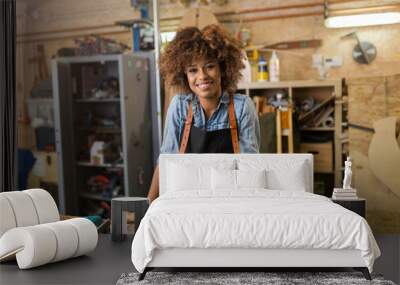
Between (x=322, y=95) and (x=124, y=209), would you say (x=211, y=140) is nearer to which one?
(x=124, y=209)

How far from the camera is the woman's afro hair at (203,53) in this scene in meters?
4.32

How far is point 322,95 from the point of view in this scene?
18.6 ft

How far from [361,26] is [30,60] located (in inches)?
163

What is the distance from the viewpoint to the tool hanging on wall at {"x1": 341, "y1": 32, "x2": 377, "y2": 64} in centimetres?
545

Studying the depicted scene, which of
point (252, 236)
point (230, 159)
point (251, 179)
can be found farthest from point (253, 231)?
point (230, 159)

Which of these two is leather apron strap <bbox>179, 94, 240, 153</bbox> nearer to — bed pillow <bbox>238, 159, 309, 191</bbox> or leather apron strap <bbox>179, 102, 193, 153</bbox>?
leather apron strap <bbox>179, 102, 193, 153</bbox>

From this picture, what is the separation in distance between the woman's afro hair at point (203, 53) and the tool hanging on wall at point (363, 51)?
1685mm

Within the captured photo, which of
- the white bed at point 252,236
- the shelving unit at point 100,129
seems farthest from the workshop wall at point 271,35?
the white bed at point 252,236

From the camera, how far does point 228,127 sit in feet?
14.1

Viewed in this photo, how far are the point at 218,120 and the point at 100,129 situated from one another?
2191 millimetres

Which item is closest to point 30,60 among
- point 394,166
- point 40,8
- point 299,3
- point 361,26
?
point 40,8

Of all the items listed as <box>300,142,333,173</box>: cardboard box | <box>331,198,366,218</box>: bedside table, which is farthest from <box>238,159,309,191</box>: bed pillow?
<box>300,142,333,173</box>: cardboard box

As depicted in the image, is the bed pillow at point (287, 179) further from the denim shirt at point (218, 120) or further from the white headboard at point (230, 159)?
the denim shirt at point (218, 120)

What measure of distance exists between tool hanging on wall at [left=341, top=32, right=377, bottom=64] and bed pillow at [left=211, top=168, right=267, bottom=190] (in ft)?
7.62
